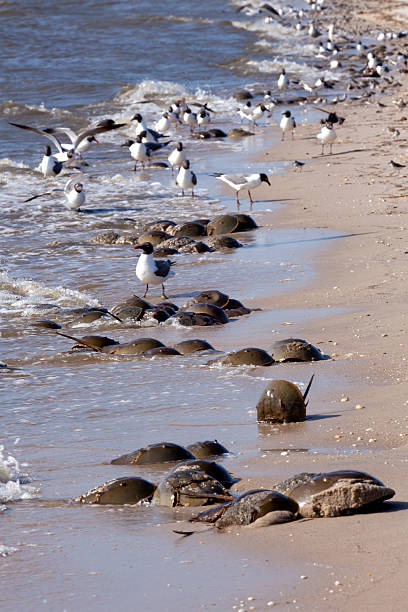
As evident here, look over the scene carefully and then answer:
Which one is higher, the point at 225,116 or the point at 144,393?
the point at 225,116

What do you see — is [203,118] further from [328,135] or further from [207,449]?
[207,449]

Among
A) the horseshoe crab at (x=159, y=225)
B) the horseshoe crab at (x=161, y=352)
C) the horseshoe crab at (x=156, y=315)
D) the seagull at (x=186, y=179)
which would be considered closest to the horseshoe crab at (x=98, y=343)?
the horseshoe crab at (x=161, y=352)

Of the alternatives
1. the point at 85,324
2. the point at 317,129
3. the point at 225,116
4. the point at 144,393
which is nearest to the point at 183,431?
the point at 144,393

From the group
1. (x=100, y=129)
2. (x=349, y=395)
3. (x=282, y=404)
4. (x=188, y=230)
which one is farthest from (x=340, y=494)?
(x=100, y=129)

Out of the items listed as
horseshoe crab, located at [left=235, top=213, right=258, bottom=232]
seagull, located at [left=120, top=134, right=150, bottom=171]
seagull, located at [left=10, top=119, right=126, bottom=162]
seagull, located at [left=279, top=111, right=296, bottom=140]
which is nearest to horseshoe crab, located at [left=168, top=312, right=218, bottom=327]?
horseshoe crab, located at [left=235, top=213, right=258, bottom=232]

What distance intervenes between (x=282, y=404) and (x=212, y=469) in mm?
1045

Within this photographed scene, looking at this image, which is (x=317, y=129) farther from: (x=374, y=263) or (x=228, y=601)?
(x=228, y=601)

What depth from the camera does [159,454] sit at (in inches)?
197

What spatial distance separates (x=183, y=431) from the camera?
223 inches

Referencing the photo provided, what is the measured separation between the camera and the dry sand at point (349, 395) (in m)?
3.35

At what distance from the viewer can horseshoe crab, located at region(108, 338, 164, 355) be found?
7.43 metres

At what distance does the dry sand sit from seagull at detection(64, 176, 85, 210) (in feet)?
9.06

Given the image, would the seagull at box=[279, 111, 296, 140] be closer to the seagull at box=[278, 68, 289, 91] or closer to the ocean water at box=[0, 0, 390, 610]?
the ocean water at box=[0, 0, 390, 610]

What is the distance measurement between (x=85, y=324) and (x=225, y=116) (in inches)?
652
